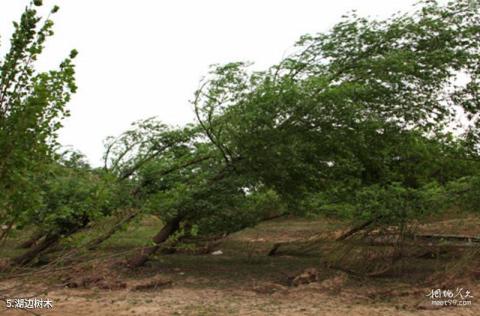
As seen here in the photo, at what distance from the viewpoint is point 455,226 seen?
11.0 metres

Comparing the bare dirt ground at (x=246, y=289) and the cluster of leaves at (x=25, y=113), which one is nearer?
the cluster of leaves at (x=25, y=113)

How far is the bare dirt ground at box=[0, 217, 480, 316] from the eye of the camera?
6.64 meters

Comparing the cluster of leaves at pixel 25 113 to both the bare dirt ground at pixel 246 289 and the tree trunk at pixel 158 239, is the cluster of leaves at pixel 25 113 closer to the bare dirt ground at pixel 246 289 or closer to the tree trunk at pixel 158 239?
the bare dirt ground at pixel 246 289

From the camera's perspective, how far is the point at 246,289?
8.25 metres

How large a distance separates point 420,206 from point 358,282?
1.71m

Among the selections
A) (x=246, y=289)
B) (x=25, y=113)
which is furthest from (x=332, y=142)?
(x=25, y=113)

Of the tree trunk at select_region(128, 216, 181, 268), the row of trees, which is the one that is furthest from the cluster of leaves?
the tree trunk at select_region(128, 216, 181, 268)

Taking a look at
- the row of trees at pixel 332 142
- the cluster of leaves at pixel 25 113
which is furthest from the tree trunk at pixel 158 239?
the cluster of leaves at pixel 25 113

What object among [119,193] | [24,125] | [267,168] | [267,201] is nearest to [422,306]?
[267,168]

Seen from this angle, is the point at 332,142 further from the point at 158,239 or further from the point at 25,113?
the point at 25,113

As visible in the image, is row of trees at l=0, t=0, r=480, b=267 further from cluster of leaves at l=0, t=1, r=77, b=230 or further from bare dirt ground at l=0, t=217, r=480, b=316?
cluster of leaves at l=0, t=1, r=77, b=230

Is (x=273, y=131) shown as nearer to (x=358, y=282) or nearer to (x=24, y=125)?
(x=358, y=282)

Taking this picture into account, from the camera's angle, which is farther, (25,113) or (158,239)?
(158,239)

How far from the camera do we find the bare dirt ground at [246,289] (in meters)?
6.64
